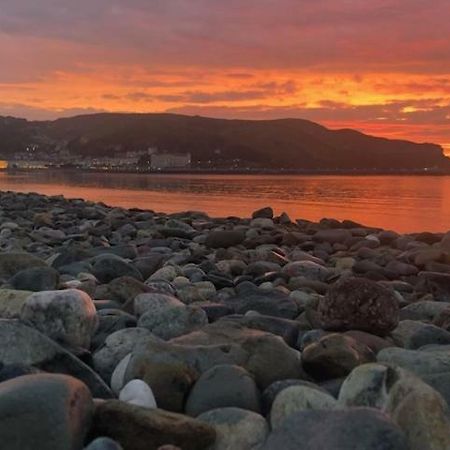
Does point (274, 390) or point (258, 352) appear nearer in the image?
point (274, 390)

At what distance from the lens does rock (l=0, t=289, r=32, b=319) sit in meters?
4.50

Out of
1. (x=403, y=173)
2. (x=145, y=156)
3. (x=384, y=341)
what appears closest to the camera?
(x=384, y=341)

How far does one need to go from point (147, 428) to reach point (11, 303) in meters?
2.12

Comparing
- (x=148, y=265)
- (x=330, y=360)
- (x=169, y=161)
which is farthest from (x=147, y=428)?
(x=169, y=161)

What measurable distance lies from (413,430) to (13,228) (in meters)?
10.9

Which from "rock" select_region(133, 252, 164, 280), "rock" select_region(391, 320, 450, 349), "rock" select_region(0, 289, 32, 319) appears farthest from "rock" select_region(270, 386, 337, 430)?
"rock" select_region(133, 252, 164, 280)

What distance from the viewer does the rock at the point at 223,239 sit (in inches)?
426

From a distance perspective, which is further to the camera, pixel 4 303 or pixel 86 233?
pixel 86 233

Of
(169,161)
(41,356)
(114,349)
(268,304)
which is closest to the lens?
(41,356)

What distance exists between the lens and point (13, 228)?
12594mm

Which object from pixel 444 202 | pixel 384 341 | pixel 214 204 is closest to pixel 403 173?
pixel 444 202

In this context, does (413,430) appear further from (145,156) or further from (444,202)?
(145,156)

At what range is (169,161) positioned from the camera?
346ft

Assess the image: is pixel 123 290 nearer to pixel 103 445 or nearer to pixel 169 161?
pixel 103 445
